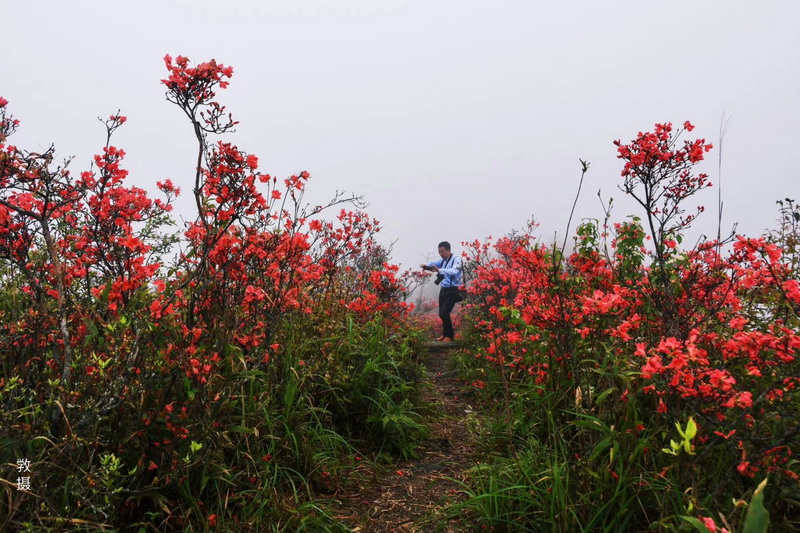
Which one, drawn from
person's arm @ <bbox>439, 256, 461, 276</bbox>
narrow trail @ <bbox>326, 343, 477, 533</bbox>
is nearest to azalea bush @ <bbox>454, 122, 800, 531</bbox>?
narrow trail @ <bbox>326, 343, 477, 533</bbox>

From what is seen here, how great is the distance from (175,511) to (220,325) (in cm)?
88

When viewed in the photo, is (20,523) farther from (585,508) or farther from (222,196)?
(585,508)

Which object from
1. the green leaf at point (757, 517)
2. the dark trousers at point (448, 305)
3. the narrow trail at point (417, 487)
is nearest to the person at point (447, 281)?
the dark trousers at point (448, 305)

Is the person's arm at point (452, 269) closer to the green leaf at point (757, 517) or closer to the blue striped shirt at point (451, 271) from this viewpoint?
the blue striped shirt at point (451, 271)

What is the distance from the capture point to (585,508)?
2.12 meters

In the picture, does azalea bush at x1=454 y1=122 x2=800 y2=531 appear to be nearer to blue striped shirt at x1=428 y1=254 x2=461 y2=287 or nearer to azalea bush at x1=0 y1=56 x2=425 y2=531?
azalea bush at x1=0 y1=56 x2=425 y2=531

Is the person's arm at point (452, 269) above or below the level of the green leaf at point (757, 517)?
above

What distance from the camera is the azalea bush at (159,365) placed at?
1.83 meters

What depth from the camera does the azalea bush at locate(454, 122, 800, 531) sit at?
5.96 feet

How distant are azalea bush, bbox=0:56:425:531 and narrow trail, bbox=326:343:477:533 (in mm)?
196

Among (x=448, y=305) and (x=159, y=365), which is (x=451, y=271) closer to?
(x=448, y=305)

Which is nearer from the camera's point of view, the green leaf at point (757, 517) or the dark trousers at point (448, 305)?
the green leaf at point (757, 517)

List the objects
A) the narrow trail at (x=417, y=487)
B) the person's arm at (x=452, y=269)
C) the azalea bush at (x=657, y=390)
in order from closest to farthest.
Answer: the azalea bush at (x=657, y=390), the narrow trail at (x=417, y=487), the person's arm at (x=452, y=269)

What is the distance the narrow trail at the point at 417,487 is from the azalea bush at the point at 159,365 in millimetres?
196
